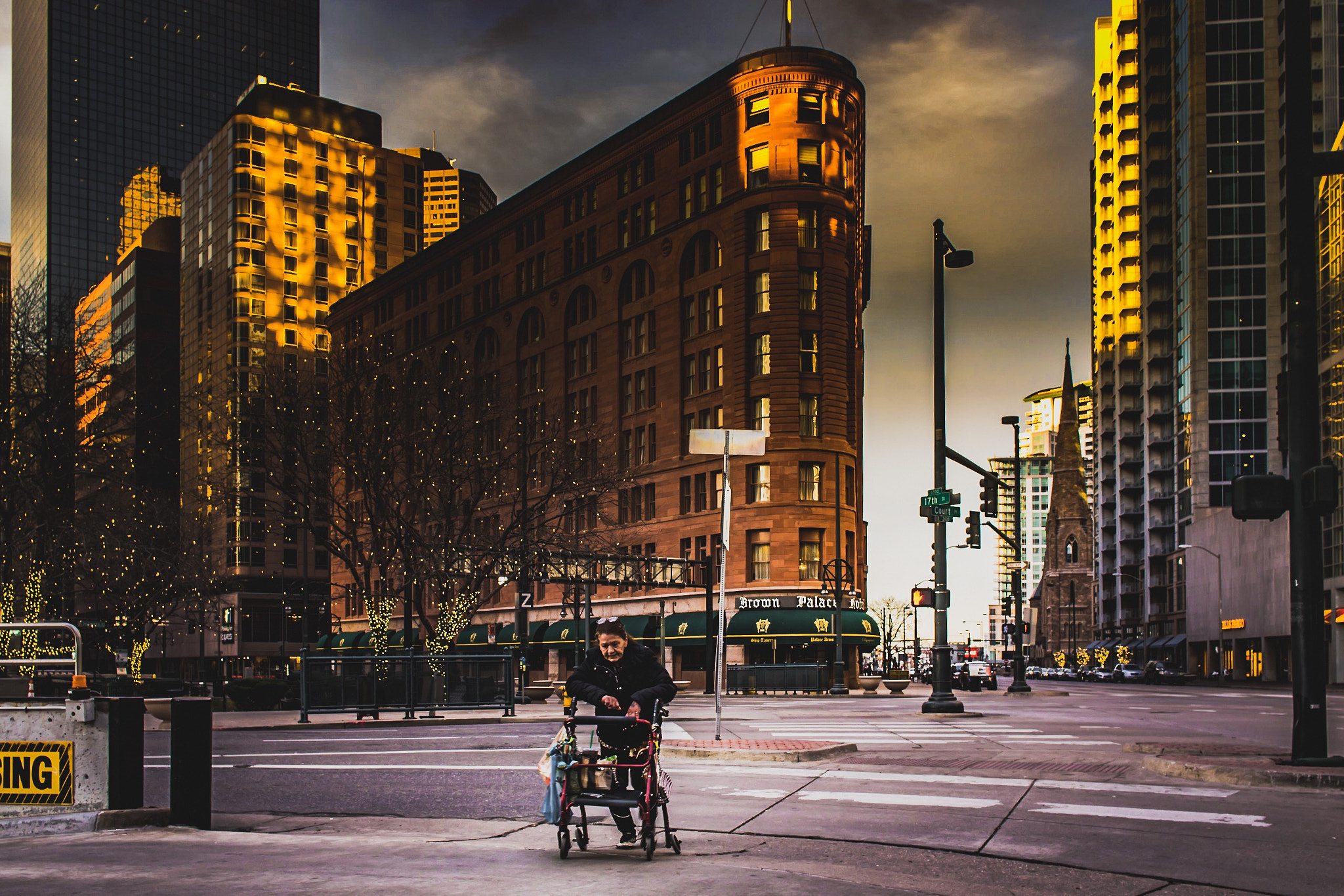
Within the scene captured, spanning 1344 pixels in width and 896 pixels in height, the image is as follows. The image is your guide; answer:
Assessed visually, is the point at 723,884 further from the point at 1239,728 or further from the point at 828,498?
the point at 828,498

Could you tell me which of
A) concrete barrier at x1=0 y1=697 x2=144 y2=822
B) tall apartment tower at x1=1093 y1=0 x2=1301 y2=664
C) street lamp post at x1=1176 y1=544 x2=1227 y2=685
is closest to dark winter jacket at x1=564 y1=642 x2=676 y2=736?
concrete barrier at x1=0 y1=697 x2=144 y2=822

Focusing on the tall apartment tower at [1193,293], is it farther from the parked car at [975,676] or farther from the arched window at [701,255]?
the arched window at [701,255]

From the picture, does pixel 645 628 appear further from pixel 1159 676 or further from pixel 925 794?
pixel 925 794

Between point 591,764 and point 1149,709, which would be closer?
point 591,764

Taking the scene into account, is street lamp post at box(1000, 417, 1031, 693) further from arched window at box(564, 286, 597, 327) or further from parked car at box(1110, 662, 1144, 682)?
parked car at box(1110, 662, 1144, 682)

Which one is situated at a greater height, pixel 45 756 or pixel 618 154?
pixel 618 154

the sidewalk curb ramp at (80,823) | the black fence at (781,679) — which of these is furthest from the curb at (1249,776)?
the black fence at (781,679)

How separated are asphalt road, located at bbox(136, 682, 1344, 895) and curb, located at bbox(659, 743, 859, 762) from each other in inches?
8.1

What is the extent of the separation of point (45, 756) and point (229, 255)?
11673 centimetres

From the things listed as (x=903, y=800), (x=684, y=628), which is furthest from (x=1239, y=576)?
(x=903, y=800)

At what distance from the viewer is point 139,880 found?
23.0 ft

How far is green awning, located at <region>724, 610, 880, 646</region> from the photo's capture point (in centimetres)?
5756

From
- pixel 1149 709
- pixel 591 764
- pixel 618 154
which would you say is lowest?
pixel 1149 709

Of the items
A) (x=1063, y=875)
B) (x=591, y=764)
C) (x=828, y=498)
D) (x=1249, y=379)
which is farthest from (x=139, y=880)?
(x=1249, y=379)
